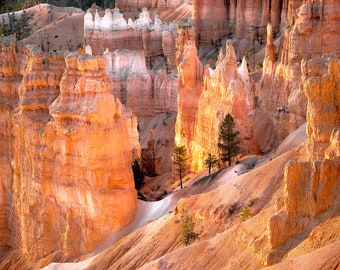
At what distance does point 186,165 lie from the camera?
4012 cm

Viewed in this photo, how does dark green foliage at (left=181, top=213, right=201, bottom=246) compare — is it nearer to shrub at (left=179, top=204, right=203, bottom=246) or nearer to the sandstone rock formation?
shrub at (left=179, top=204, right=203, bottom=246)

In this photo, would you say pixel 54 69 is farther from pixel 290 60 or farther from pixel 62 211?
pixel 290 60

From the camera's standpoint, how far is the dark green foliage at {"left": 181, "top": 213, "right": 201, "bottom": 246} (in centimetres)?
2633

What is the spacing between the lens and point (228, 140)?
34.8 m

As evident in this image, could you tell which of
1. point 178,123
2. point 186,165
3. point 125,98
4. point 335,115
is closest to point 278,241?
point 335,115

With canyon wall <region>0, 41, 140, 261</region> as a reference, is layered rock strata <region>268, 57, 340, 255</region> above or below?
above

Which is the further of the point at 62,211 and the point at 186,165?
the point at 186,165

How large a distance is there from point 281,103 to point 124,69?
705 inches

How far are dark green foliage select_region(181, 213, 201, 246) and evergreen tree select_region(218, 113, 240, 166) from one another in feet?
25.5

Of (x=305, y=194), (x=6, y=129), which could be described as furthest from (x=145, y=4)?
(x=305, y=194)

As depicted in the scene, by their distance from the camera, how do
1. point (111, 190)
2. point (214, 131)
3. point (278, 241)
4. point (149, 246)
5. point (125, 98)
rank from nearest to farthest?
point (278, 241) < point (149, 246) < point (111, 190) < point (214, 131) < point (125, 98)

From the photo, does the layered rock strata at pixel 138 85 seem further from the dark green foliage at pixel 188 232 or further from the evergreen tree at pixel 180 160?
the dark green foliage at pixel 188 232

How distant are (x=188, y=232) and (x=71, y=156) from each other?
775 cm

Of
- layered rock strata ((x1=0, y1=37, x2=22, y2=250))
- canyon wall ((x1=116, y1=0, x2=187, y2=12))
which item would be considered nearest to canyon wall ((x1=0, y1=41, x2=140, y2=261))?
layered rock strata ((x1=0, y1=37, x2=22, y2=250))
